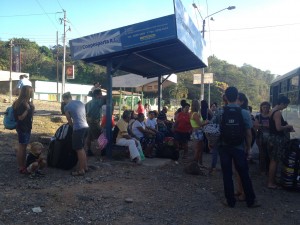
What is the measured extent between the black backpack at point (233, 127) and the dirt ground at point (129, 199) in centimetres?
104

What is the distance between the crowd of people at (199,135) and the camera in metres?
5.14

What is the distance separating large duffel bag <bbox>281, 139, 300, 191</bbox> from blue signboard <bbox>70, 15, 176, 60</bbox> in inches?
126

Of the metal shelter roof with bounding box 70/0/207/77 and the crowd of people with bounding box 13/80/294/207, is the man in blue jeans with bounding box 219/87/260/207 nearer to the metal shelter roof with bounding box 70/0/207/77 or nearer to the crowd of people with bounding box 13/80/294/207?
the crowd of people with bounding box 13/80/294/207

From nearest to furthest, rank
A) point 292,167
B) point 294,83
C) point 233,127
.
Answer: point 233,127, point 292,167, point 294,83

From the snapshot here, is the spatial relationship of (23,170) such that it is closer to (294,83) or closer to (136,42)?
(136,42)

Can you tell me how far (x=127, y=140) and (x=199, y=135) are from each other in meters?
1.70

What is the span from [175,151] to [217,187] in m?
2.72

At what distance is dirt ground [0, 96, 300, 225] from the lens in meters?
4.59

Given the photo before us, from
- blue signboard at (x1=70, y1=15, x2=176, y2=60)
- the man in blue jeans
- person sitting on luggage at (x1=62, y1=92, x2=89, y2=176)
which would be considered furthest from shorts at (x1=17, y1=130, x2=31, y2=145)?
the man in blue jeans

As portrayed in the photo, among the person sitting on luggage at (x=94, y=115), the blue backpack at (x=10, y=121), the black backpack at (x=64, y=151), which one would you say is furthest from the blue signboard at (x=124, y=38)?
the blue backpack at (x=10, y=121)

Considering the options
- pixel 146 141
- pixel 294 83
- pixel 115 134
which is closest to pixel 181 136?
pixel 146 141

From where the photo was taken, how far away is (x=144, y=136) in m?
9.05

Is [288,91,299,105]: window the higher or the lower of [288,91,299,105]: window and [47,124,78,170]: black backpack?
the higher

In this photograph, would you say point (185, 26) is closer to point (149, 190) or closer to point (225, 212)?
point (149, 190)
